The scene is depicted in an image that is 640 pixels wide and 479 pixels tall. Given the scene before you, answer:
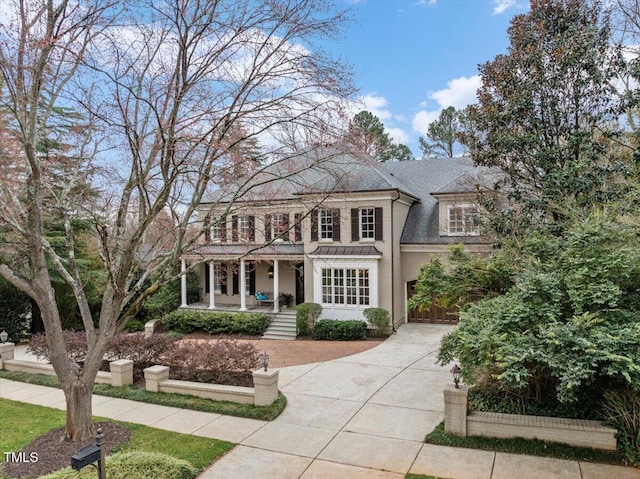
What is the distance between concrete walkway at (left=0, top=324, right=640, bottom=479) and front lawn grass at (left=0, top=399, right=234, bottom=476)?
0.82 ft

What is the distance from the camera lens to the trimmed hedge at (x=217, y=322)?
18.9 meters

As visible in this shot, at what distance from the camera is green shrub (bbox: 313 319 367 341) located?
17.3 meters

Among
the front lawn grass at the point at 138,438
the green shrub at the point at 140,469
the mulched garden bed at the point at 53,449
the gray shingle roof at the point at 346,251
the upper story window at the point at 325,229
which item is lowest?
the front lawn grass at the point at 138,438

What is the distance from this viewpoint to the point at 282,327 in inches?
746

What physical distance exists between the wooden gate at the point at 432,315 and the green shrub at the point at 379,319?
265 cm

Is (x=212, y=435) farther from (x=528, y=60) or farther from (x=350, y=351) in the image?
(x=528, y=60)

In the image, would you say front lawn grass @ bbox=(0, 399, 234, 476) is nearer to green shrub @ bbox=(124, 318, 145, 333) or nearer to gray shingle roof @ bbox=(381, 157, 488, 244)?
green shrub @ bbox=(124, 318, 145, 333)

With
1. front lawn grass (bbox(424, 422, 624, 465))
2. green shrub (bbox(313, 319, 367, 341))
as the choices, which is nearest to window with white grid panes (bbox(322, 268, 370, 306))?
green shrub (bbox(313, 319, 367, 341))

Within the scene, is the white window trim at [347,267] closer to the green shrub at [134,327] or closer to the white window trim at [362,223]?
the white window trim at [362,223]

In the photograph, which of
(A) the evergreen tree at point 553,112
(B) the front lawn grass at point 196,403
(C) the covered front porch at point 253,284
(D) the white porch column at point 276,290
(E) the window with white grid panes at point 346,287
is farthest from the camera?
(C) the covered front porch at point 253,284

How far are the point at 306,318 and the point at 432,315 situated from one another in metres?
6.22

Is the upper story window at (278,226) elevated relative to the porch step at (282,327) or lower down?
elevated

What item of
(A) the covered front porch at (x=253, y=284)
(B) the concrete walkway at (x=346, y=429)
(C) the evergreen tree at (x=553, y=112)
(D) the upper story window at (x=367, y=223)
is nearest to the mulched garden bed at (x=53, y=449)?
(B) the concrete walkway at (x=346, y=429)

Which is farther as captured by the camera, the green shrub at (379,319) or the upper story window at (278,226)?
the green shrub at (379,319)
